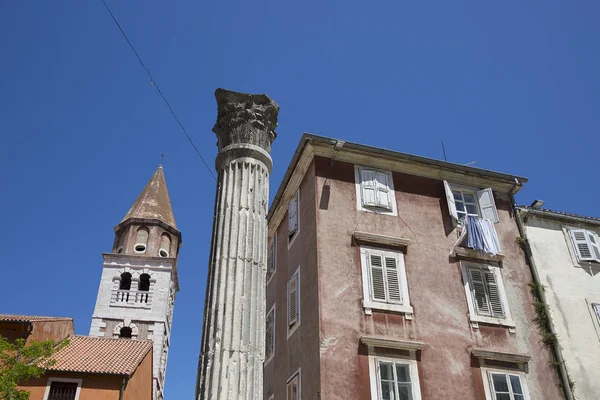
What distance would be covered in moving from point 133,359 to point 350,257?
1423 cm

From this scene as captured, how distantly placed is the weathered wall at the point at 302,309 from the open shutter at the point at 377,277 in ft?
5.11

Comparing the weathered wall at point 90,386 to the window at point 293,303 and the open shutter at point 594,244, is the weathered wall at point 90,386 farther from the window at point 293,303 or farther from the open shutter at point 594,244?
the open shutter at point 594,244

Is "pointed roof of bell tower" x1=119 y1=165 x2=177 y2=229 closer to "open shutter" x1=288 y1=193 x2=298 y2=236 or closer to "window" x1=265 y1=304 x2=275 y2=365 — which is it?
"window" x1=265 y1=304 x2=275 y2=365

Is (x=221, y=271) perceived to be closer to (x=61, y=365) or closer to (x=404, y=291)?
(x=404, y=291)

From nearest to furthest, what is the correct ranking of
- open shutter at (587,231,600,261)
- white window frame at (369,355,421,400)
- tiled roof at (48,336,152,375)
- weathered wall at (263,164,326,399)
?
white window frame at (369,355,421,400) < weathered wall at (263,164,326,399) < open shutter at (587,231,600,261) < tiled roof at (48,336,152,375)

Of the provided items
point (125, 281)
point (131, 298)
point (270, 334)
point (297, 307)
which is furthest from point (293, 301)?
point (125, 281)

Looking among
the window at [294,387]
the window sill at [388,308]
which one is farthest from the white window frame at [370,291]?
the window at [294,387]

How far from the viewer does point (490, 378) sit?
591 inches

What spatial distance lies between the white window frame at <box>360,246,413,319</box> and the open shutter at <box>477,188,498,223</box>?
11.9 ft

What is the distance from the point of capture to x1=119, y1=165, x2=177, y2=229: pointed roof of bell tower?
46.2m

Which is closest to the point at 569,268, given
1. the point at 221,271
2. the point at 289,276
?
the point at 289,276

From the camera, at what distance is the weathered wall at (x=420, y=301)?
47.2 ft

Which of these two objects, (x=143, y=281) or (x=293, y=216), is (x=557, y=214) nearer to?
(x=293, y=216)

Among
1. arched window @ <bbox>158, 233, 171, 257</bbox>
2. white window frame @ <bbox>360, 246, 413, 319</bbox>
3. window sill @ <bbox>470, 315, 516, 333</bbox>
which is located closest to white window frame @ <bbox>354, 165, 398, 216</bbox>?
white window frame @ <bbox>360, 246, 413, 319</bbox>
